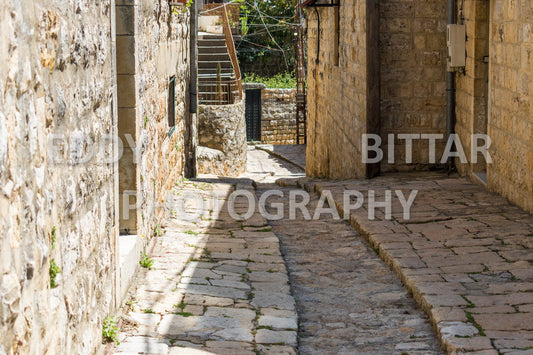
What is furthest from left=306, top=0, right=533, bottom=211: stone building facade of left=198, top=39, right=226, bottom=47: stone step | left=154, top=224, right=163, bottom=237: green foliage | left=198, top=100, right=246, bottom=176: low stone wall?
left=198, top=39, right=226, bottom=47: stone step

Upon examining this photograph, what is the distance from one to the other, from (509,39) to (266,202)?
371 cm

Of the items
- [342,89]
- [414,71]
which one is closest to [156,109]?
[414,71]

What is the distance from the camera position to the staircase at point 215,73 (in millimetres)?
18866

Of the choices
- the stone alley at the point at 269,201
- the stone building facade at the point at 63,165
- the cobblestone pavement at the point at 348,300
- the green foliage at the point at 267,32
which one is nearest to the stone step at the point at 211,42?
the green foliage at the point at 267,32

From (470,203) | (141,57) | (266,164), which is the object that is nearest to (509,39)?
(470,203)

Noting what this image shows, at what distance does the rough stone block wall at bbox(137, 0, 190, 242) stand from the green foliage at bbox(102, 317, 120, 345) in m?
1.41

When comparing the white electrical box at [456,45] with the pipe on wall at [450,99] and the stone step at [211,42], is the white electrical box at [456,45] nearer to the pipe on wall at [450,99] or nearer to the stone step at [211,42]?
the pipe on wall at [450,99]

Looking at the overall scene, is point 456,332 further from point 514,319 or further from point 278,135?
point 278,135

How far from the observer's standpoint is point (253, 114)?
2602 centimetres

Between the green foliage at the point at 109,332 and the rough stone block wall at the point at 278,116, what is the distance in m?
21.8

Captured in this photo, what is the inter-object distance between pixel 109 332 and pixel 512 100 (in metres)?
4.60

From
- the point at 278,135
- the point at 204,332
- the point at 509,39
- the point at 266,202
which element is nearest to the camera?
the point at 204,332

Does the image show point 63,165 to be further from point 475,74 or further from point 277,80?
point 277,80

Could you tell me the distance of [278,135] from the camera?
86.3ft
